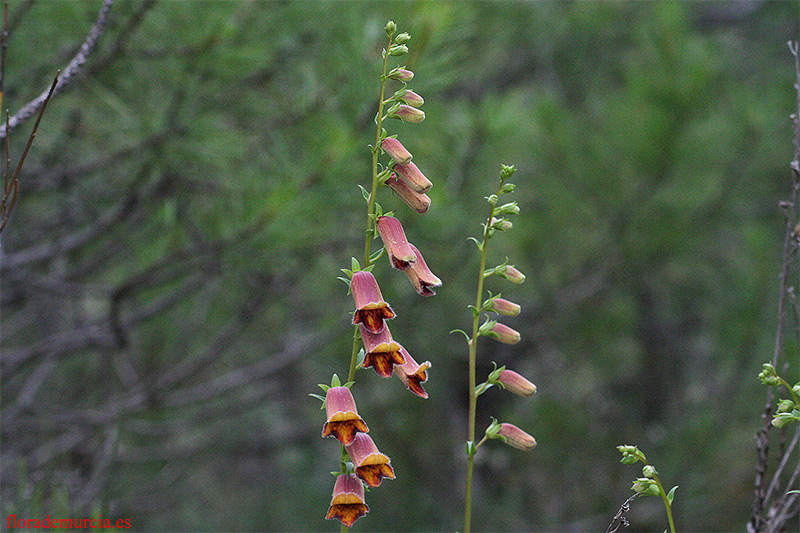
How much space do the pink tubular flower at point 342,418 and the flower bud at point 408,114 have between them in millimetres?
385

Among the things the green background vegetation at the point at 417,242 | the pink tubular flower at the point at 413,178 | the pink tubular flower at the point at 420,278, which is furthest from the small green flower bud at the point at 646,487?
the green background vegetation at the point at 417,242

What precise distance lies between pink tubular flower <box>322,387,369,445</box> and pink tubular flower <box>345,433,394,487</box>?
0.04 m

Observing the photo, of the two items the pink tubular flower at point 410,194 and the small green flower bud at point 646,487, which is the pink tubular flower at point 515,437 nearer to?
the small green flower bud at point 646,487

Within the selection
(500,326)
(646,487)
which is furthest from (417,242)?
(646,487)

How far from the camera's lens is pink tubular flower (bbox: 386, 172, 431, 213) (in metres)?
0.91

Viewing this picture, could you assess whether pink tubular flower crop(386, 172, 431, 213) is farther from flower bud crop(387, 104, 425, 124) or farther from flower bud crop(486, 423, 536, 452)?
flower bud crop(486, 423, 536, 452)

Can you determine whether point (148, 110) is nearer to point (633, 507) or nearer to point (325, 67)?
point (325, 67)

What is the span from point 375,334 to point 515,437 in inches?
11.7

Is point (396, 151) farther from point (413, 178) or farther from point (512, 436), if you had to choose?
point (512, 436)

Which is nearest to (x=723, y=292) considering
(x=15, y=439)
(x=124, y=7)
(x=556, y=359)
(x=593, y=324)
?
(x=593, y=324)

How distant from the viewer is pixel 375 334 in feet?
2.87

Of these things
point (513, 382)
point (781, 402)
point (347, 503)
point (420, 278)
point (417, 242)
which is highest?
point (417, 242)

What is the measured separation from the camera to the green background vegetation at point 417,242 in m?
1.74

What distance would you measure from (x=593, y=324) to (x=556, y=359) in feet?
1.54
